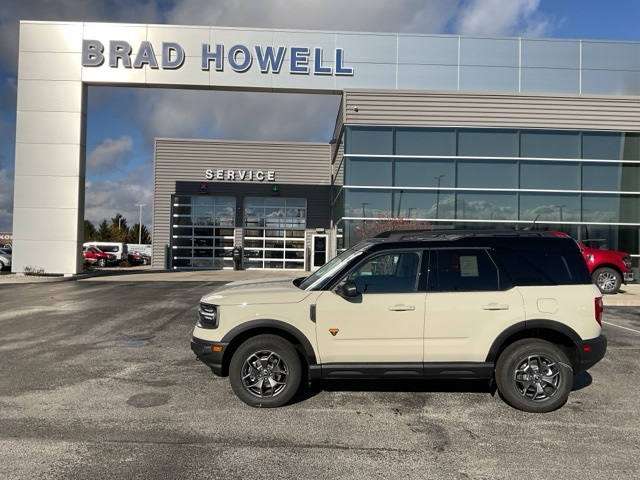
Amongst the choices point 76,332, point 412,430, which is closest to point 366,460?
point 412,430

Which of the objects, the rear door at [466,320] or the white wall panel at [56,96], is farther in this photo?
the white wall panel at [56,96]

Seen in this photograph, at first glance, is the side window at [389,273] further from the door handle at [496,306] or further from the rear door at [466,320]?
the door handle at [496,306]

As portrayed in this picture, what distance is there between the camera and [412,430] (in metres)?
4.59

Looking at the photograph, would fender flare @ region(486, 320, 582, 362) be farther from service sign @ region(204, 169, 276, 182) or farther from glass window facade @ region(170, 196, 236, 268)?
glass window facade @ region(170, 196, 236, 268)

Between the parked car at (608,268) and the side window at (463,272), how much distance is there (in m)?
11.3

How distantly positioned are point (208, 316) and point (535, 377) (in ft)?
11.3

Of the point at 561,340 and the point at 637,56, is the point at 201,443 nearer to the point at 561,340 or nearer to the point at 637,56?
the point at 561,340

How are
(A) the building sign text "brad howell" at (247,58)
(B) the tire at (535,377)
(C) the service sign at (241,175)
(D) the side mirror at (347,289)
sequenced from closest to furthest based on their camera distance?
1. (D) the side mirror at (347,289)
2. (B) the tire at (535,377)
3. (A) the building sign text "brad howell" at (247,58)
4. (C) the service sign at (241,175)

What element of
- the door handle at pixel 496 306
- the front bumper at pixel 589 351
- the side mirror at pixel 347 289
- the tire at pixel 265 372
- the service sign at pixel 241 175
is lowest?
the tire at pixel 265 372

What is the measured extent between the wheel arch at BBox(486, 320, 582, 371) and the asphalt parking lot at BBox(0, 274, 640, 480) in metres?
0.58

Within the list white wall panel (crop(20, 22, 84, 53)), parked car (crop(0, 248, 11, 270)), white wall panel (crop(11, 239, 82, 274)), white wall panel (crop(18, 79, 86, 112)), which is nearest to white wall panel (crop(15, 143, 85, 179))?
white wall panel (crop(18, 79, 86, 112))

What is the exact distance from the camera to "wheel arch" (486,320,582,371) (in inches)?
201

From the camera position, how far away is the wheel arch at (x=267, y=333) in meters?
5.11

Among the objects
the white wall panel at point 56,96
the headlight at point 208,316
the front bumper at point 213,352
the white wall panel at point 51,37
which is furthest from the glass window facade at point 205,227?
the front bumper at point 213,352
